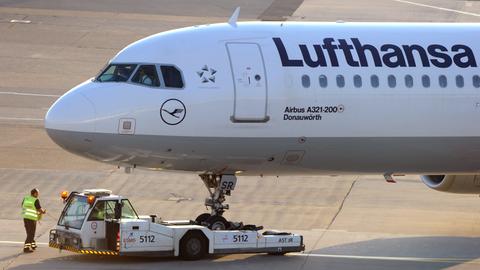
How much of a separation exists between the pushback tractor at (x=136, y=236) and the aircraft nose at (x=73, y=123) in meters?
1.52

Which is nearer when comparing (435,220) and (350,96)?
(350,96)

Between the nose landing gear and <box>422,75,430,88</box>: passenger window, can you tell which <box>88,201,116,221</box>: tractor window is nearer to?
the nose landing gear

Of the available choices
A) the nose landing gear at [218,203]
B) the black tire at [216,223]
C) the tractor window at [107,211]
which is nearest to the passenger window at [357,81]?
the nose landing gear at [218,203]

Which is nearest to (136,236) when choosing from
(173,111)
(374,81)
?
(173,111)

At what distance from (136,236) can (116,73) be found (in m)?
3.72

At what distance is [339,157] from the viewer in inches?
1273

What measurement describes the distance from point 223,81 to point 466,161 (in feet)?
20.7

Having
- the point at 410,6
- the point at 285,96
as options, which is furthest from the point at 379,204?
the point at 410,6

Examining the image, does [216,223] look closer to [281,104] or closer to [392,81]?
[281,104]

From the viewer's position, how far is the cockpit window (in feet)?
104

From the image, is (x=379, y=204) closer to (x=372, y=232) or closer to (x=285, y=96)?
(x=372, y=232)

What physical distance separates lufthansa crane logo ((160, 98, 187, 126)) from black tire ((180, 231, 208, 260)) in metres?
2.54

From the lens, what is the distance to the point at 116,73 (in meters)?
31.7

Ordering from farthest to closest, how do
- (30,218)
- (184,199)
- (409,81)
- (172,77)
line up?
1. (184,199)
2. (409,81)
3. (30,218)
4. (172,77)
